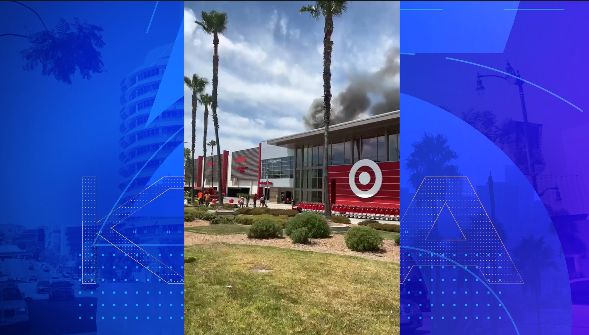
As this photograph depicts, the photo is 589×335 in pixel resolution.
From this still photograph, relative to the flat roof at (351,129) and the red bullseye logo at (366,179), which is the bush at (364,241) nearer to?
the flat roof at (351,129)

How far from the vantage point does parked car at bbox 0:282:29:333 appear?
460 centimetres

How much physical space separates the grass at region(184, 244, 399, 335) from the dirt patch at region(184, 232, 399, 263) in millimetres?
1171

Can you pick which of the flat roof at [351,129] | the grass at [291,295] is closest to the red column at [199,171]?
the flat roof at [351,129]

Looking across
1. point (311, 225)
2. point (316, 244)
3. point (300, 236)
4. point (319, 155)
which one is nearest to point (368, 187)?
point (319, 155)

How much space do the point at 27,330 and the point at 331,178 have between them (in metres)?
34.8

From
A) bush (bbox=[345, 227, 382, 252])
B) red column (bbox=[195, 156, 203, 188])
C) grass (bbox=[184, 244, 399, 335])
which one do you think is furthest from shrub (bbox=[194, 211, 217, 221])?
red column (bbox=[195, 156, 203, 188])

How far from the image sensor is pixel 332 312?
6.87 metres

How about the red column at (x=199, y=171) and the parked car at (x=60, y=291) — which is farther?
the red column at (x=199, y=171)

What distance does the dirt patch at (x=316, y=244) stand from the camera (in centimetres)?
1287

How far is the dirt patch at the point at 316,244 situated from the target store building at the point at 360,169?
1516 centimetres

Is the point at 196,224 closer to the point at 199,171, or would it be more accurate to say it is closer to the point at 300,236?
the point at 300,236

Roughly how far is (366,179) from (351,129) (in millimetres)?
5081

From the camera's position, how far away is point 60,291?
4582 mm

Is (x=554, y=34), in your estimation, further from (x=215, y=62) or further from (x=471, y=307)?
(x=215, y=62)
